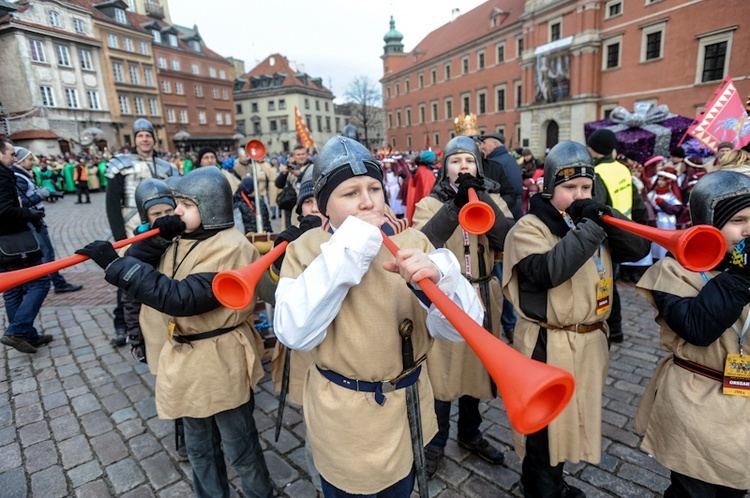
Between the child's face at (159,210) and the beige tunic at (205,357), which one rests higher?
the child's face at (159,210)

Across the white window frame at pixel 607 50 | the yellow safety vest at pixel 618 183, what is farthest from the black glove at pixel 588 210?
the white window frame at pixel 607 50

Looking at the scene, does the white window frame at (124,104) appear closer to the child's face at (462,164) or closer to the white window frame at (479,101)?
the white window frame at (479,101)

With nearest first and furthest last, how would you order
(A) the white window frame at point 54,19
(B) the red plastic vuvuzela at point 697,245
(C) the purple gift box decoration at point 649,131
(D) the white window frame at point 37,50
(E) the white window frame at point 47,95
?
(B) the red plastic vuvuzela at point 697,245, (C) the purple gift box decoration at point 649,131, (A) the white window frame at point 54,19, (D) the white window frame at point 37,50, (E) the white window frame at point 47,95

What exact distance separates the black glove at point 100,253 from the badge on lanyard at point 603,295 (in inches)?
107

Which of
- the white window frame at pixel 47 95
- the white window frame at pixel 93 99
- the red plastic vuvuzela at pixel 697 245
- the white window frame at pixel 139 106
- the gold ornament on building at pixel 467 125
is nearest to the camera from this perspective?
the red plastic vuvuzela at pixel 697 245

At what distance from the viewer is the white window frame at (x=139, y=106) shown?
134 ft

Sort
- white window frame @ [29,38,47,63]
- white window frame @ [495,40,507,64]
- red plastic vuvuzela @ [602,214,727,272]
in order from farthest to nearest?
Result: 1. white window frame @ [495,40,507,64]
2. white window frame @ [29,38,47,63]
3. red plastic vuvuzela @ [602,214,727,272]

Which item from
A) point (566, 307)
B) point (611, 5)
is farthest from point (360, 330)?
point (611, 5)

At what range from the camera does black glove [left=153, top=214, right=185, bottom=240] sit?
7.52 ft

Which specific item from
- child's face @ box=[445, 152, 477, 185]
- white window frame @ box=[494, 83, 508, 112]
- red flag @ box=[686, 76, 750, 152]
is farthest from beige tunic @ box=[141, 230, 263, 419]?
white window frame @ box=[494, 83, 508, 112]

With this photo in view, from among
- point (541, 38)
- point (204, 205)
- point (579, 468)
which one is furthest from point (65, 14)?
point (579, 468)

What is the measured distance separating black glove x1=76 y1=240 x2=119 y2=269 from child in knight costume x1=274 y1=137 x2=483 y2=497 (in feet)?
3.34

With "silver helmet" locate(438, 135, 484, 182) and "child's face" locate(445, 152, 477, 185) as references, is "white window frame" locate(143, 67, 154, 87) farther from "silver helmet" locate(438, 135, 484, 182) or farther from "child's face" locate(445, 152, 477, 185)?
"child's face" locate(445, 152, 477, 185)

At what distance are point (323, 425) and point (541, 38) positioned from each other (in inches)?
1559
